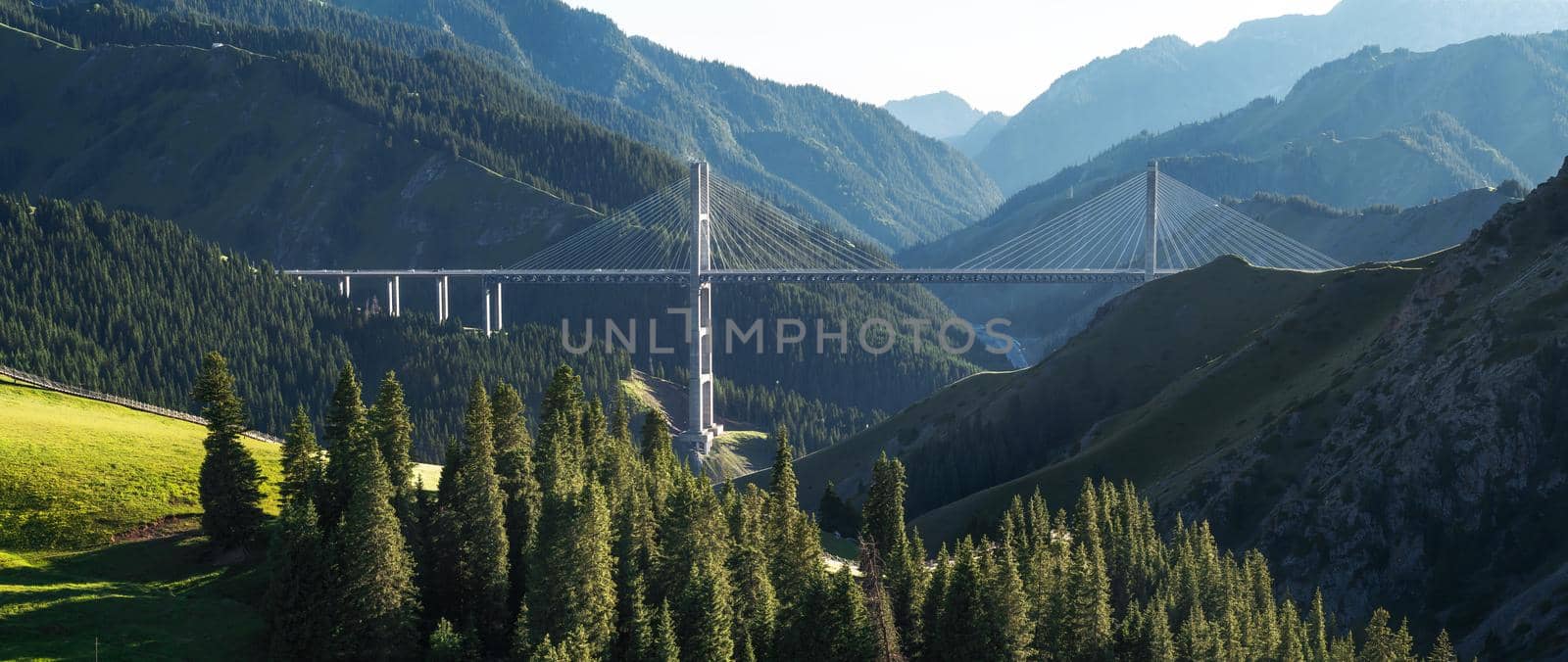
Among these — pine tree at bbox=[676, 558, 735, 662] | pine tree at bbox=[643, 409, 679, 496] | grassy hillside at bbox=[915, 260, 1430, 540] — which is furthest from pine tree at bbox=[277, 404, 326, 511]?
Answer: grassy hillside at bbox=[915, 260, 1430, 540]

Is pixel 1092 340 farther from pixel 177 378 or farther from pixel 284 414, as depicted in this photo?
pixel 177 378

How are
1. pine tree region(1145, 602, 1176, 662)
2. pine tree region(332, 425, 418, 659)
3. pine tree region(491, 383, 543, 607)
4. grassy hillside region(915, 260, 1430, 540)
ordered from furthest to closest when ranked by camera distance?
1. grassy hillside region(915, 260, 1430, 540)
2. pine tree region(1145, 602, 1176, 662)
3. pine tree region(491, 383, 543, 607)
4. pine tree region(332, 425, 418, 659)

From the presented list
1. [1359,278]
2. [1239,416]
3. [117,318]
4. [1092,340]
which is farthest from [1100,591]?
[117,318]

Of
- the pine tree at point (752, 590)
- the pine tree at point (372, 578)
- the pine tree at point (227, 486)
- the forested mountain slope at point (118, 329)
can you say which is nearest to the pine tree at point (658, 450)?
the pine tree at point (752, 590)

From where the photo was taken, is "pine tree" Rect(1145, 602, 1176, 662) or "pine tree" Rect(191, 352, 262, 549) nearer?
"pine tree" Rect(191, 352, 262, 549)

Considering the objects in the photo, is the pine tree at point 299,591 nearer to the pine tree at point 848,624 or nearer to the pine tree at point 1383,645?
the pine tree at point 848,624

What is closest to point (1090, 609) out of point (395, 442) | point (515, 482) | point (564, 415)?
point (515, 482)

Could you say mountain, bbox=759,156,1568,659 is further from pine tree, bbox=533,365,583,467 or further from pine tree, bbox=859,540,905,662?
pine tree, bbox=533,365,583,467
